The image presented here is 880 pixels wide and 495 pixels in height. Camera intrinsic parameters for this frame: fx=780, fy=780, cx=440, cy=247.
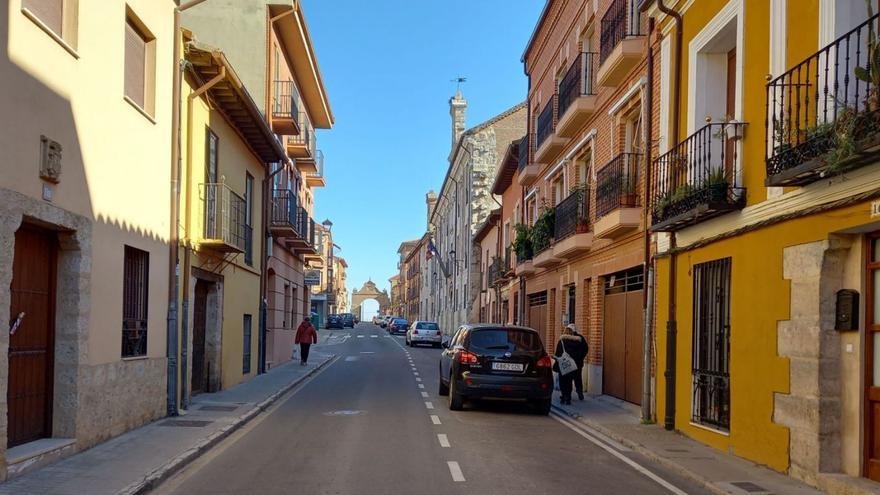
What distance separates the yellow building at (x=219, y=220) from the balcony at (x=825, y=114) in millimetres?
9120

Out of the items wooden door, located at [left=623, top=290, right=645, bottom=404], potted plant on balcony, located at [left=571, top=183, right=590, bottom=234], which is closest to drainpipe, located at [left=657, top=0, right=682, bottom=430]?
wooden door, located at [left=623, top=290, right=645, bottom=404]

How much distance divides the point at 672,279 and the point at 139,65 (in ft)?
28.0

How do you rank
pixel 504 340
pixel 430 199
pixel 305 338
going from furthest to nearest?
pixel 430 199 → pixel 305 338 → pixel 504 340

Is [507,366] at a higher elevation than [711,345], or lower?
lower

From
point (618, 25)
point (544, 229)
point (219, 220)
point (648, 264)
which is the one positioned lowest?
point (648, 264)

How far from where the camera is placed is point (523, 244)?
24.7 metres

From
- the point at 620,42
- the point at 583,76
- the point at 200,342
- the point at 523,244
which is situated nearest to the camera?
the point at 620,42

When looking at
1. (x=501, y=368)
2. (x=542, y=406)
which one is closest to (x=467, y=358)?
(x=501, y=368)

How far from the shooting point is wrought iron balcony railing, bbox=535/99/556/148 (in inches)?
829

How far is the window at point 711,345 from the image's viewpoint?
10461 millimetres

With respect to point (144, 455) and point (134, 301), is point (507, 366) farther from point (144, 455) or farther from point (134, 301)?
point (144, 455)

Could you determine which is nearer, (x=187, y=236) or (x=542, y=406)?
(x=187, y=236)

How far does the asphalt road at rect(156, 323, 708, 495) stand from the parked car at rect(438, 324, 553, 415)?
43 centimetres

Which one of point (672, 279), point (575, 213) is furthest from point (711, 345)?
point (575, 213)
